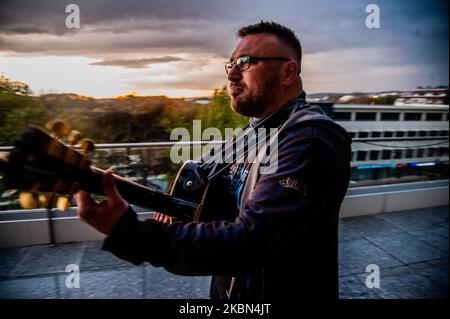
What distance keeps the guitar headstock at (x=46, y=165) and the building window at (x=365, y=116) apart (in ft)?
33.1

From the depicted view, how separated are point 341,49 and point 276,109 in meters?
4.92

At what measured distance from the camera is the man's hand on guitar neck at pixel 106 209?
89 centimetres

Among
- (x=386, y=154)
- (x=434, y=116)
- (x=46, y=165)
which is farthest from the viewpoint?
(x=434, y=116)

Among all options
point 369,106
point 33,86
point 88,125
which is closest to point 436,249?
point 88,125

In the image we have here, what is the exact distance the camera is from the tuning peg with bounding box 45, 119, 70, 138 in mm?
896

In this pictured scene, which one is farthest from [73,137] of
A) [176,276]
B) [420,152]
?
[420,152]

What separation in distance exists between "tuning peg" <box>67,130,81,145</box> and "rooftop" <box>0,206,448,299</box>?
2496 millimetres

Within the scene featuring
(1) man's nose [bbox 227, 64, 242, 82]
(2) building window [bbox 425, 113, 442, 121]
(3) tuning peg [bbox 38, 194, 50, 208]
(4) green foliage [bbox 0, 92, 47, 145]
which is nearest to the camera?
(3) tuning peg [bbox 38, 194, 50, 208]

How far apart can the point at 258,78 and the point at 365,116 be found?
1052 cm

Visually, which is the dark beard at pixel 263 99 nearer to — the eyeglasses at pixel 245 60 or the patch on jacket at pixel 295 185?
the eyeglasses at pixel 245 60

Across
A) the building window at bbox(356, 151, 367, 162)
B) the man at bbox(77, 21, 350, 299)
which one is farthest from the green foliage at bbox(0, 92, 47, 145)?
the building window at bbox(356, 151, 367, 162)

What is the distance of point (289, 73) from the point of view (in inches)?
52.7

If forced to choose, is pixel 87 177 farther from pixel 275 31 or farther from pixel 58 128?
pixel 275 31

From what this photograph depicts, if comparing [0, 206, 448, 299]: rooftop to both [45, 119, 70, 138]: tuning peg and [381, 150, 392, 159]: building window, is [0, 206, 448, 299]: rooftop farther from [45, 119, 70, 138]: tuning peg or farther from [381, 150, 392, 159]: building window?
[45, 119, 70, 138]: tuning peg
